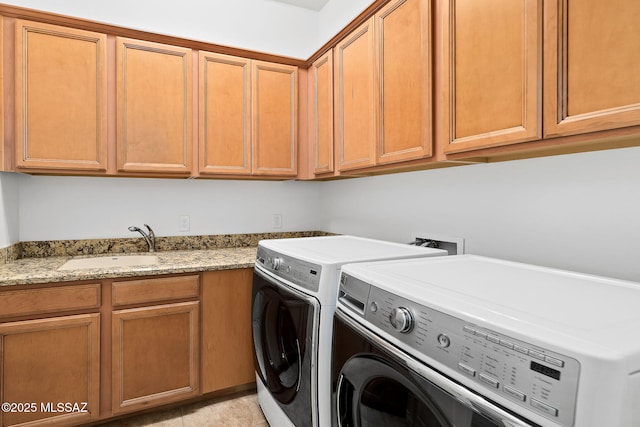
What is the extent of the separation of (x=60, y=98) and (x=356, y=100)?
1.67 m

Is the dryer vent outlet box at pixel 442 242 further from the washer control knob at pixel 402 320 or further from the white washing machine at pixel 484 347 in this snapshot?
the washer control knob at pixel 402 320

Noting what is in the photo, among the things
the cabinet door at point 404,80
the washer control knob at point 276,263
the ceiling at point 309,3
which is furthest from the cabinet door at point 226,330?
the ceiling at point 309,3

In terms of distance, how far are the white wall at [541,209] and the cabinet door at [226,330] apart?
1020 millimetres

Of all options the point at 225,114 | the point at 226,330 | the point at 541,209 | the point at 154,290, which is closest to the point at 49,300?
the point at 154,290

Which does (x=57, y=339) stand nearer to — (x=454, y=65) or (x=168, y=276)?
(x=168, y=276)

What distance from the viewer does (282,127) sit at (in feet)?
8.43

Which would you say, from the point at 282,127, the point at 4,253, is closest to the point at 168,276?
the point at 4,253

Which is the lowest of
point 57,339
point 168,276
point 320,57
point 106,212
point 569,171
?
point 57,339

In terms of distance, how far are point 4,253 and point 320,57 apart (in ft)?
7.26

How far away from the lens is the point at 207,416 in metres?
1.99

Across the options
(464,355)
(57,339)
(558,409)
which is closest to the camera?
(558,409)

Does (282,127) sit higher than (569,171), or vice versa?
(282,127)

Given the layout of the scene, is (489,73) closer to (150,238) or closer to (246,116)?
(246,116)

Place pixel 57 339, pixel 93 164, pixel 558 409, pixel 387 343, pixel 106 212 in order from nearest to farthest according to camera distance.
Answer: pixel 558 409 < pixel 387 343 < pixel 57 339 < pixel 93 164 < pixel 106 212
